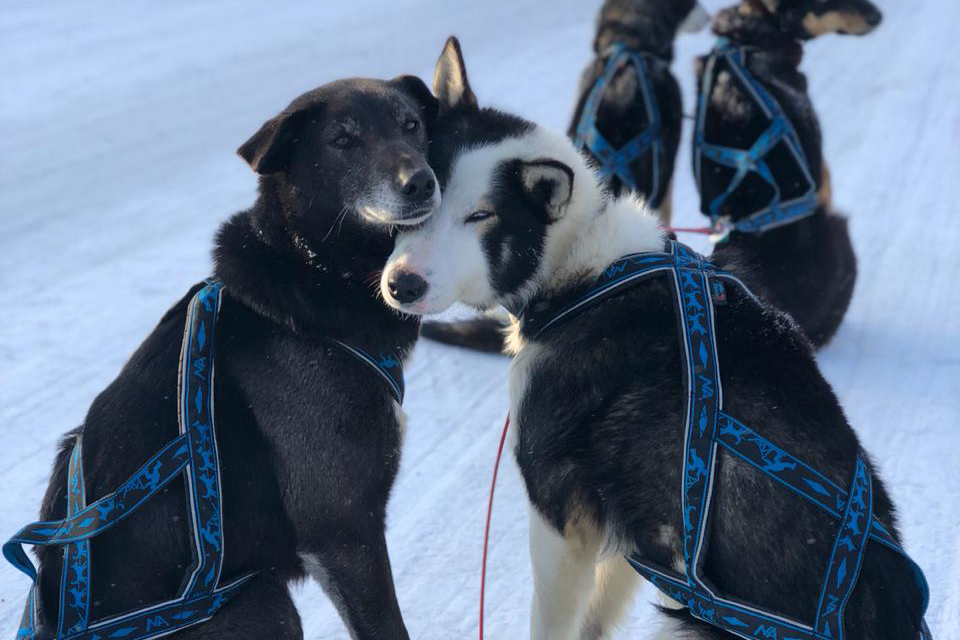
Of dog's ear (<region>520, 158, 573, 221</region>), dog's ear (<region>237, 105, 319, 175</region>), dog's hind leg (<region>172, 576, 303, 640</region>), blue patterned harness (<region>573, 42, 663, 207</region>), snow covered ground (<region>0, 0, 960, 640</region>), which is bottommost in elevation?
snow covered ground (<region>0, 0, 960, 640</region>)

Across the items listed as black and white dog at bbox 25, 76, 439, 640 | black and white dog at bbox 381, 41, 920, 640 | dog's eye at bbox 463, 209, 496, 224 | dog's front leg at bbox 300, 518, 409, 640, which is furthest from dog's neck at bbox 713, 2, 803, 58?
dog's front leg at bbox 300, 518, 409, 640

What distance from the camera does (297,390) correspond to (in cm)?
262

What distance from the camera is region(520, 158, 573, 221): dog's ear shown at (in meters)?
2.60

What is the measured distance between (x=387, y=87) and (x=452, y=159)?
30 centimetres

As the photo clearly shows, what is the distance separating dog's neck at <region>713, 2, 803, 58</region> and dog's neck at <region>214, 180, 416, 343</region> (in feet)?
8.70

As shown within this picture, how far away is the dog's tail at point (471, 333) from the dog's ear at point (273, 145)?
6.67 feet

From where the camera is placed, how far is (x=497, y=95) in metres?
7.97

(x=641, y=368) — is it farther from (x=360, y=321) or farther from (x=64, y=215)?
(x=64, y=215)

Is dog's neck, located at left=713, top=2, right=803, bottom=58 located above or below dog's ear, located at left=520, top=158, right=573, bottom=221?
below

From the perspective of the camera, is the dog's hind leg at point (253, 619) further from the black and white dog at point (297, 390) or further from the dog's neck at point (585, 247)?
the dog's neck at point (585, 247)

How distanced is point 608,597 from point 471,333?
193cm

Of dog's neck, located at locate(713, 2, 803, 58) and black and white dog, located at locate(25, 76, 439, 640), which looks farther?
dog's neck, located at locate(713, 2, 803, 58)

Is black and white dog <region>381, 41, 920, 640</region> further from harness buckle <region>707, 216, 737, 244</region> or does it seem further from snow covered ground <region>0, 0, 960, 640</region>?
harness buckle <region>707, 216, 737, 244</region>

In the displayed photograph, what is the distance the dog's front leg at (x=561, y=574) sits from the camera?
2660 millimetres
